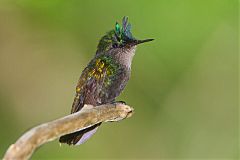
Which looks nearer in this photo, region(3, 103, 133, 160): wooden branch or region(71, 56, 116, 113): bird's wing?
region(3, 103, 133, 160): wooden branch

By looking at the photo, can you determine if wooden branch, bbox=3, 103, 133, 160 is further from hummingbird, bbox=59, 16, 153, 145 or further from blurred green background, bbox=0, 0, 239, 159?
blurred green background, bbox=0, 0, 239, 159

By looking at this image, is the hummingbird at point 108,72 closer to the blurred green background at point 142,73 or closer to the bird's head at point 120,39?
the bird's head at point 120,39

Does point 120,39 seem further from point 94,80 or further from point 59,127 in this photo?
point 59,127

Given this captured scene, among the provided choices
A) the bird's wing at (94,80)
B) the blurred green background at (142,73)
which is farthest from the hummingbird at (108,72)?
the blurred green background at (142,73)

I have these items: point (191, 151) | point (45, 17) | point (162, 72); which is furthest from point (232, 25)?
point (45, 17)

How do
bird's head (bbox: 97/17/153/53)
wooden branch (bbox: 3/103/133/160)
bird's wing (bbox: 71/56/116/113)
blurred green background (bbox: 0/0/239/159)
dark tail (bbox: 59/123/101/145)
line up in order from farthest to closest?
blurred green background (bbox: 0/0/239/159) < bird's head (bbox: 97/17/153/53) < bird's wing (bbox: 71/56/116/113) < dark tail (bbox: 59/123/101/145) < wooden branch (bbox: 3/103/133/160)

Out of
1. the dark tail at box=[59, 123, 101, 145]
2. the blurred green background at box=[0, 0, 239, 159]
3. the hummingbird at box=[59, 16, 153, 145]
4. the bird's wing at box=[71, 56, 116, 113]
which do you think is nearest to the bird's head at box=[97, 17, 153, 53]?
the hummingbird at box=[59, 16, 153, 145]

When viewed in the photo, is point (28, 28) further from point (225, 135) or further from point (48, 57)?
point (225, 135)
